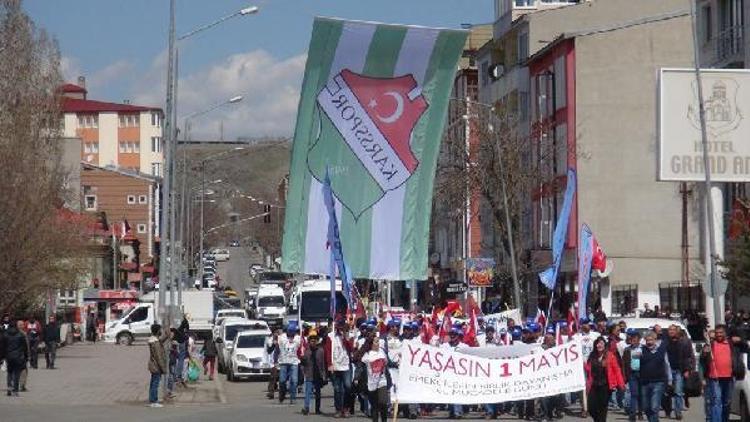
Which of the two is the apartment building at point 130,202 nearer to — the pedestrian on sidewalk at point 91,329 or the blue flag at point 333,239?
the pedestrian on sidewalk at point 91,329

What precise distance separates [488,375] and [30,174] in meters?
32.4

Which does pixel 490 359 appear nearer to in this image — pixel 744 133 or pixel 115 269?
pixel 744 133

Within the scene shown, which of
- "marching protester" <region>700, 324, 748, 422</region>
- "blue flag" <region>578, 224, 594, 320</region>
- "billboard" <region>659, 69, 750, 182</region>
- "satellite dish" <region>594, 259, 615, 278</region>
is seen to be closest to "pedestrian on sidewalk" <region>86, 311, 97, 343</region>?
"satellite dish" <region>594, 259, 615, 278</region>

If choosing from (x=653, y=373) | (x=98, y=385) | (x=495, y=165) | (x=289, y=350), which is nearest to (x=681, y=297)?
(x=495, y=165)

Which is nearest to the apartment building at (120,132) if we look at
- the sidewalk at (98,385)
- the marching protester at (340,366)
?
the sidewalk at (98,385)

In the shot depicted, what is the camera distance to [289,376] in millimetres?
32906

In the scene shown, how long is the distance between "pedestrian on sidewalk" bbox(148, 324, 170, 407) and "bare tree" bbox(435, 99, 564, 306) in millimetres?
25663

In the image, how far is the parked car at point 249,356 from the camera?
42.8m

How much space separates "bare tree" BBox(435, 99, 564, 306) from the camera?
194 feet

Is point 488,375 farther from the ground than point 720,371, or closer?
closer

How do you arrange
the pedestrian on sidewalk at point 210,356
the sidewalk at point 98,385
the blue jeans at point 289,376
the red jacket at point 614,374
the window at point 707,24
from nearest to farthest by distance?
the red jacket at point 614,374 → the blue jeans at point 289,376 → the sidewalk at point 98,385 → the pedestrian on sidewalk at point 210,356 → the window at point 707,24

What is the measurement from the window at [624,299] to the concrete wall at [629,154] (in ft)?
3.84

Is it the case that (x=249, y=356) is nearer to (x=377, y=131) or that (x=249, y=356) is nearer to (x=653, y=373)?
(x=377, y=131)

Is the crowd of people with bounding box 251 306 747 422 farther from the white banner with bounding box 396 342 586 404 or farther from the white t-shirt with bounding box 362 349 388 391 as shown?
the white banner with bounding box 396 342 586 404
